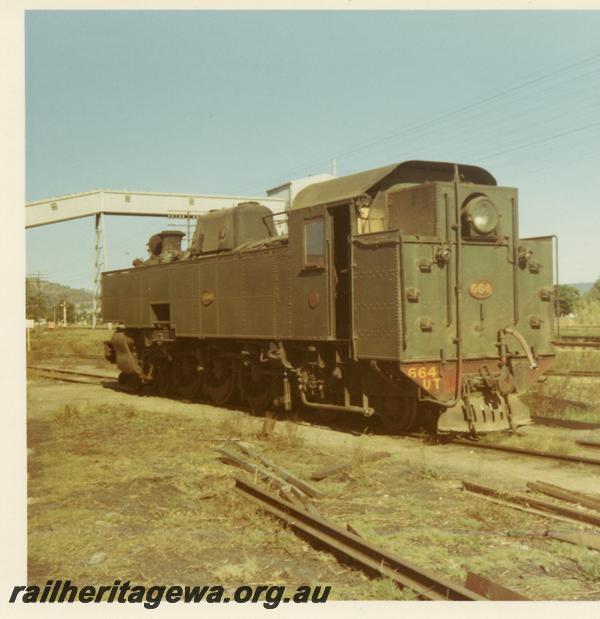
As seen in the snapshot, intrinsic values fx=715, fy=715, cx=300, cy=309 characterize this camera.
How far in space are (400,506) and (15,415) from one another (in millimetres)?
3679

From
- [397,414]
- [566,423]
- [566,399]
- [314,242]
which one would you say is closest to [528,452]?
[397,414]

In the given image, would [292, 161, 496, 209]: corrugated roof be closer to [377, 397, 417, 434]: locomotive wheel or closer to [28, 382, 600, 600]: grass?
[377, 397, 417, 434]: locomotive wheel

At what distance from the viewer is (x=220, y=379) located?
14969 mm

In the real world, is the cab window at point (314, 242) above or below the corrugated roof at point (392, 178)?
below

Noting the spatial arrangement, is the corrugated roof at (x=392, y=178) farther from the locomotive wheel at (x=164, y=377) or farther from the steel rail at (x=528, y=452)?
the locomotive wheel at (x=164, y=377)

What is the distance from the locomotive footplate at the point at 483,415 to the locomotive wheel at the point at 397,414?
33.7 inches

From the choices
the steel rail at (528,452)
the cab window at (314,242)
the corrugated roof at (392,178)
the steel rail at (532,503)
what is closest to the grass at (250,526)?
the steel rail at (532,503)

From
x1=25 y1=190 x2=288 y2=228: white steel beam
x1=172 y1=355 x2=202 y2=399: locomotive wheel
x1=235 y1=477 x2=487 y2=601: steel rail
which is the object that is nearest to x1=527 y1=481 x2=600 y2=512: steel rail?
x1=235 y1=477 x2=487 y2=601: steel rail

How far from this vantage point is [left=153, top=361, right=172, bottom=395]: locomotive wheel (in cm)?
1695

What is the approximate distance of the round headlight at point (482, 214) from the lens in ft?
33.2

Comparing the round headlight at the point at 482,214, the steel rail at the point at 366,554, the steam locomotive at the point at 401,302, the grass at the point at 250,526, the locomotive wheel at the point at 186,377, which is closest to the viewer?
the steel rail at the point at 366,554

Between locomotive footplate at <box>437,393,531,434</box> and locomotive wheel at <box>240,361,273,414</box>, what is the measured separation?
414cm
